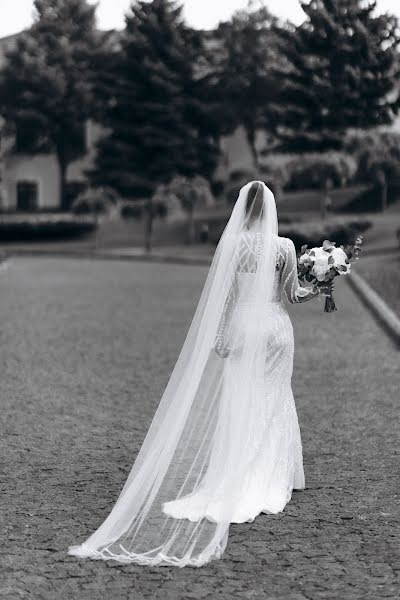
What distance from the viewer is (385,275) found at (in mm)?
23719

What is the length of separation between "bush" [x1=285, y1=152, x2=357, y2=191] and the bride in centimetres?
3953

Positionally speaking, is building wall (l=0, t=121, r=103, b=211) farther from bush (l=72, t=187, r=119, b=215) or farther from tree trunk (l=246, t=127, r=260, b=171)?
bush (l=72, t=187, r=119, b=215)

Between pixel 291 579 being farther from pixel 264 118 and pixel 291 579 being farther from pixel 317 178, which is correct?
pixel 264 118

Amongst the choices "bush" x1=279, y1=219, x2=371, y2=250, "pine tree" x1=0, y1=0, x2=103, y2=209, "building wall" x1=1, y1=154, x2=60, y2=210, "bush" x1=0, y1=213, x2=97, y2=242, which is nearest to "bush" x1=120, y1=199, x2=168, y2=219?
"bush" x1=0, y1=213, x2=97, y2=242

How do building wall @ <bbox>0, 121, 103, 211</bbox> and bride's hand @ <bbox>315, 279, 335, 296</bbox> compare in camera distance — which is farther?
building wall @ <bbox>0, 121, 103, 211</bbox>

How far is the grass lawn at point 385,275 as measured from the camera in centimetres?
1814

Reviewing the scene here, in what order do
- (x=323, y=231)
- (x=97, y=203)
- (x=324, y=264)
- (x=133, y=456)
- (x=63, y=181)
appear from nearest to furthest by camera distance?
(x=324, y=264)
(x=133, y=456)
(x=323, y=231)
(x=97, y=203)
(x=63, y=181)

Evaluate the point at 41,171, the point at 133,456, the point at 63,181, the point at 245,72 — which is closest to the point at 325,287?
the point at 133,456

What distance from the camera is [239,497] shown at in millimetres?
5270

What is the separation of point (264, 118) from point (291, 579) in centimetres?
4639

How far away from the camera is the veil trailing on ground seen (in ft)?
16.4

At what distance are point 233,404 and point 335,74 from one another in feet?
143

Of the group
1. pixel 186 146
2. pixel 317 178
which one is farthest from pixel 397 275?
pixel 186 146

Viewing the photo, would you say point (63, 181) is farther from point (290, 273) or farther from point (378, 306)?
point (290, 273)
